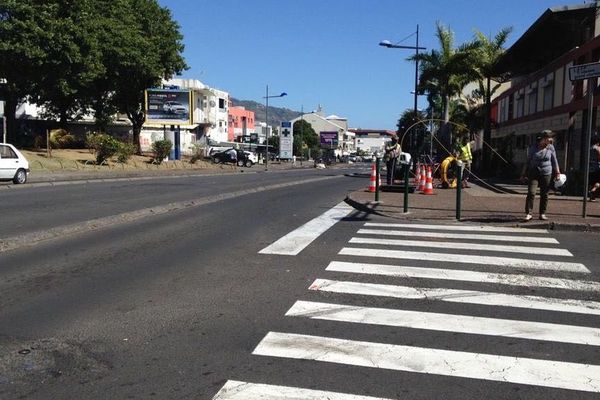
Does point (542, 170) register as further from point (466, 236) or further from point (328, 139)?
point (328, 139)

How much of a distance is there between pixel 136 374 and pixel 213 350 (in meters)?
0.68

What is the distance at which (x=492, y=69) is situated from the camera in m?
33.7

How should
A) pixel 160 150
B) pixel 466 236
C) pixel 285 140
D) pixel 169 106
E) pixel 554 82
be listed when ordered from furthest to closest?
pixel 285 140 → pixel 169 106 → pixel 160 150 → pixel 554 82 → pixel 466 236

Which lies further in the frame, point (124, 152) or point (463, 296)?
point (124, 152)

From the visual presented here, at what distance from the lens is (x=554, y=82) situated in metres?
26.0

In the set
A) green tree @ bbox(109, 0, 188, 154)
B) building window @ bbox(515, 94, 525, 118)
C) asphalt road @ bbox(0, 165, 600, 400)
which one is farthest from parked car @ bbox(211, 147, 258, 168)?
asphalt road @ bbox(0, 165, 600, 400)

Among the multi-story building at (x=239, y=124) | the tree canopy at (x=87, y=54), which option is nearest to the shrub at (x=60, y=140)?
the tree canopy at (x=87, y=54)

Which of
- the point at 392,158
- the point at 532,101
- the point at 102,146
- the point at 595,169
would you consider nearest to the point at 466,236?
the point at 595,169

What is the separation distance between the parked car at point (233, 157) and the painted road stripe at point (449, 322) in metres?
51.6

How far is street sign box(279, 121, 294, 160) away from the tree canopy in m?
22.8

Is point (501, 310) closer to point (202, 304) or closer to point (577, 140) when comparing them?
point (202, 304)

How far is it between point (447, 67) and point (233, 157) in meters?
27.7

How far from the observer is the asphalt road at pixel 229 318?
415cm

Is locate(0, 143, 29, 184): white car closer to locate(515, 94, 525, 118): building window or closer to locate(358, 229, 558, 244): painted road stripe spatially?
locate(358, 229, 558, 244): painted road stripe
